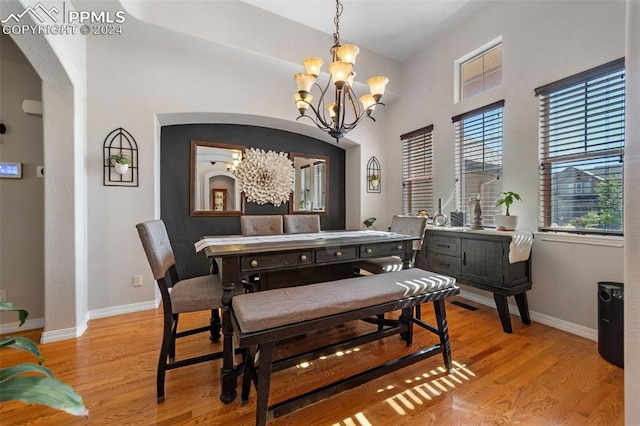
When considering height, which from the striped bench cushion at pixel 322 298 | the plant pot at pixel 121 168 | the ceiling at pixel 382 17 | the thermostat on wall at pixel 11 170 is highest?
the ceiling at pixel 382 17

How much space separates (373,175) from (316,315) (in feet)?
11.6

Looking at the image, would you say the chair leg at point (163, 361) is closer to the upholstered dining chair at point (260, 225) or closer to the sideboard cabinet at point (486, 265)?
the upholstered dining chair at point (260, 225)

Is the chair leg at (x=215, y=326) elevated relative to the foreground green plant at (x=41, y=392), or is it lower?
lower

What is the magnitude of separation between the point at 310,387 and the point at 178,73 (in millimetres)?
3610

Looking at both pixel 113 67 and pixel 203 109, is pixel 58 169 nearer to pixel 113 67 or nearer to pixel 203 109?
pixel 113 67

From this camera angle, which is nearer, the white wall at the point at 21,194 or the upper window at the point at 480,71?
the white wall at the point at 21,194

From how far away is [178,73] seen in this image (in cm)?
323

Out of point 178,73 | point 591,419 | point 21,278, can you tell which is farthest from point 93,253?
point 591,419

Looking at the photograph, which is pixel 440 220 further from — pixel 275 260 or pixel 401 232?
pixel 275 260

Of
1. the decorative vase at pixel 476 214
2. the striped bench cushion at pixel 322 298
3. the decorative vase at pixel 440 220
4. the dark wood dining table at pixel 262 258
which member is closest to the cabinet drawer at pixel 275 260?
the dark wood dining table at pixel 262 258

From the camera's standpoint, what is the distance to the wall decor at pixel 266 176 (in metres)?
4.00

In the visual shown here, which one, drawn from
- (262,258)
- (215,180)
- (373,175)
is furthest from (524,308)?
(215,180)

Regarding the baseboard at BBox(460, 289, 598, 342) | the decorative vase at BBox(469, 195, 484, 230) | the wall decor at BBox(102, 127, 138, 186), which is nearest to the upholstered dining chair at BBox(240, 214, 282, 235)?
the wall decor at BBox(102, 127, 138, 186)

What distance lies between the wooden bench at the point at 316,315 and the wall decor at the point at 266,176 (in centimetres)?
256
